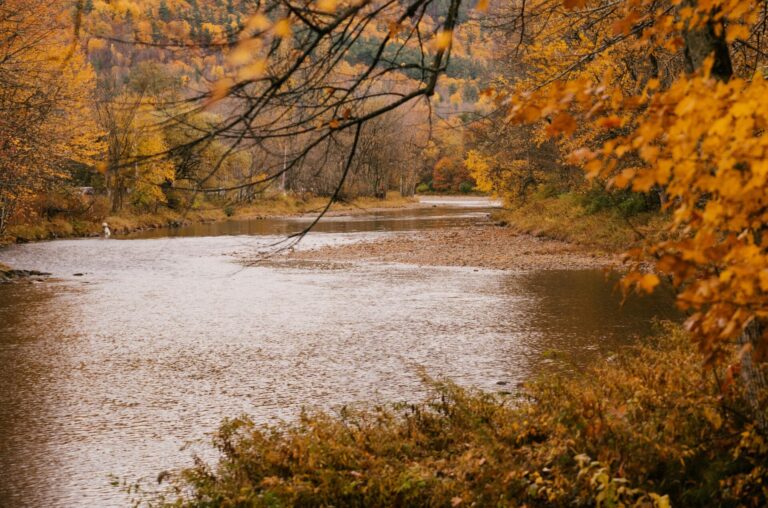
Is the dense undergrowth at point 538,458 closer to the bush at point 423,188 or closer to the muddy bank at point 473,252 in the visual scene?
the muddy bank at point 473,252

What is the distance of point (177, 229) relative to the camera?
41.7 meters

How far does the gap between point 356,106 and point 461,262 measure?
1897cm

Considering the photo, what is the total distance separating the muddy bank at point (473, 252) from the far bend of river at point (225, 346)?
164cm

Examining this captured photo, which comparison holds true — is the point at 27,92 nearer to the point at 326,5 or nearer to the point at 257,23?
the point at 326,5

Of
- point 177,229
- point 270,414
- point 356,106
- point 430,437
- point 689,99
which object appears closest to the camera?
point 689,99

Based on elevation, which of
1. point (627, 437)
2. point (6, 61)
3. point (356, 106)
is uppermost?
point (6, 61)

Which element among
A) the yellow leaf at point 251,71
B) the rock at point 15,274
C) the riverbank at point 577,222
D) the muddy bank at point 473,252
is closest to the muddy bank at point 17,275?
the rock at point 15,274

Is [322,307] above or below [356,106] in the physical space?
below

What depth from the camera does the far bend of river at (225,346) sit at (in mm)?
7762

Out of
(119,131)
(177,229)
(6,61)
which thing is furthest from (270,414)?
(119,131)

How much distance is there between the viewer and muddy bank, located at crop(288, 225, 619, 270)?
2281 cm

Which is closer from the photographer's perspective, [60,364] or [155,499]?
[155,499]

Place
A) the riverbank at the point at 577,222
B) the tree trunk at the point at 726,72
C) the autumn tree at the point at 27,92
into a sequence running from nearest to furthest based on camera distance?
the tree trunk at the point at 726,72 < the autumn tree at the point at 27,92 < the riverbank at the point at 577,222

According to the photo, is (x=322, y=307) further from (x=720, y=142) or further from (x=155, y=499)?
(x=720, y=142)
